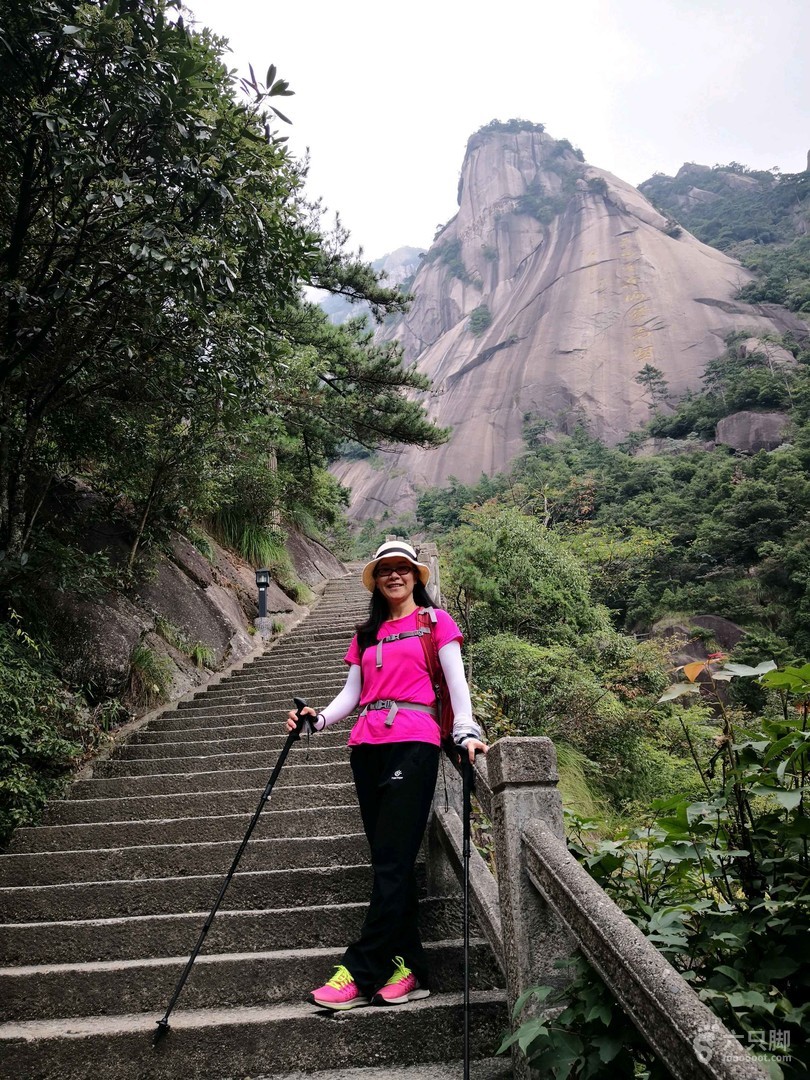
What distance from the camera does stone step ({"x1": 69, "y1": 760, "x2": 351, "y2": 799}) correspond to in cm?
449

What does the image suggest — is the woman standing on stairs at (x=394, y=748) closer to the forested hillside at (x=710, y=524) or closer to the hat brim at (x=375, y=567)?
the hat brim at (x=375, y=567)

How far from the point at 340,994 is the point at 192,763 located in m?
3.12

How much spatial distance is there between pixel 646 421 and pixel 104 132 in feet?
135

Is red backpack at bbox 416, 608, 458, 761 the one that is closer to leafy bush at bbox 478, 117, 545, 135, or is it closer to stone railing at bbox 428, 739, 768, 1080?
stone railing at bbox 428, 739, 768, 1080

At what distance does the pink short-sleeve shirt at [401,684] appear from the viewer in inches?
102

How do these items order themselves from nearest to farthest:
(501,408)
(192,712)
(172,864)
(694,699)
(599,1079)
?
(599,1079) → (172,864) → (192,712) → (694,699) → (501,408)

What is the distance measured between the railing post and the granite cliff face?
120 feet

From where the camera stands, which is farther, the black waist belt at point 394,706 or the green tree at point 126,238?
the green tree at point 126,238

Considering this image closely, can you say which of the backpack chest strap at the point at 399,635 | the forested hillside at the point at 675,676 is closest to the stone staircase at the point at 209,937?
the forested hillside at the point at 675,676

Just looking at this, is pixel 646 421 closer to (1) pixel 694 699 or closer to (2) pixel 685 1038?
(1) pixel 694 699

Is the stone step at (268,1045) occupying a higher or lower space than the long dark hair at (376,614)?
lower

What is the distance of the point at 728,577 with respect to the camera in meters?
19.2

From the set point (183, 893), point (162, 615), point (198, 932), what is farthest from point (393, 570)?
point (162, 615)

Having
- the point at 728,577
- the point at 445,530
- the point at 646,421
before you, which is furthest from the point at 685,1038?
the point at 646,421
